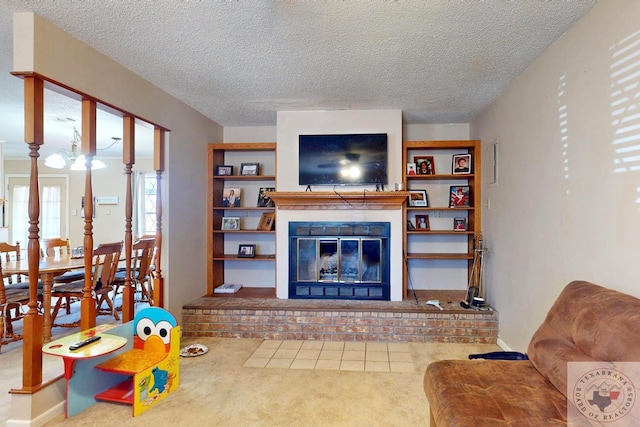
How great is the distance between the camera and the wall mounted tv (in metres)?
4.02

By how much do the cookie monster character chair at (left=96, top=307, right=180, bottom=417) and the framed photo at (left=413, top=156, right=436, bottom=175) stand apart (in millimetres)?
3266

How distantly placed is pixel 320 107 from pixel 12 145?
5.23 m

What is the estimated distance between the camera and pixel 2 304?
311 cm

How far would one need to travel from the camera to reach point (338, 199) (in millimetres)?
4059

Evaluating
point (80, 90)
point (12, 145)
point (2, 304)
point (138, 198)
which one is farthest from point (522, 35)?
point (12, 145)

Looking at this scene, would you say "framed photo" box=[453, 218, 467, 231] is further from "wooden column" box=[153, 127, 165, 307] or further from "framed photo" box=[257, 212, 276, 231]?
"wooden column" box=[153, 127, 165, 307]

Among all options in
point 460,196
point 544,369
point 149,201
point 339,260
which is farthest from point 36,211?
point 149,201

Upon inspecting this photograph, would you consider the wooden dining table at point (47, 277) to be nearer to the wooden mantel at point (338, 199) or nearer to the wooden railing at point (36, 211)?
the wooden railing at point (36, 211)

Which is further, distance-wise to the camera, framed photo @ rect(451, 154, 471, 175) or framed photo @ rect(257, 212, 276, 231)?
framed photo @ rect(257, 212, 276, 231)

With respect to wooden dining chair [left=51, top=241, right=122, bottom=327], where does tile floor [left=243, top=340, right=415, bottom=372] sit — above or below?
below

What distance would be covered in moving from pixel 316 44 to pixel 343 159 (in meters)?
1.68

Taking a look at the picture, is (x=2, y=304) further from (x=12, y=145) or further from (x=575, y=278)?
(x=575, y=278)

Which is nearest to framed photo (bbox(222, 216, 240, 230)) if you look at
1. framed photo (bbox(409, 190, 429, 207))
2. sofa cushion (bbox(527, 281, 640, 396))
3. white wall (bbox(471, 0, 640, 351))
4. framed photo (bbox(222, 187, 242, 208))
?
framed photo (bbox(222, 187, 242, 208))

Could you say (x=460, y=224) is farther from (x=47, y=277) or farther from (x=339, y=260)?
(x=47, y=277)
